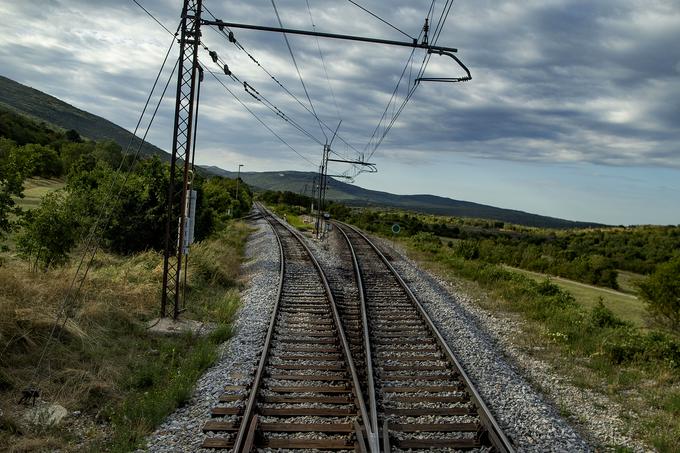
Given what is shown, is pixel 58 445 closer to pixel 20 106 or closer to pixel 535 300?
pixel 535 300

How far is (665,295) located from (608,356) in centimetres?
1881

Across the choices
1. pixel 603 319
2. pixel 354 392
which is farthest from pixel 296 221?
pixel 354 392

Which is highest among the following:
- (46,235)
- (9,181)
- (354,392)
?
(9,181)

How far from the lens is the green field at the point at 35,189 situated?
34.6 metres

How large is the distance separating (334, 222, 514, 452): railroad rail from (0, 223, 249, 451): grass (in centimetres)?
286

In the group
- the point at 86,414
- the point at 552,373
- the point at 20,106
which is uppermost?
the point at 20,106

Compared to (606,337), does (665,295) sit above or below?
below

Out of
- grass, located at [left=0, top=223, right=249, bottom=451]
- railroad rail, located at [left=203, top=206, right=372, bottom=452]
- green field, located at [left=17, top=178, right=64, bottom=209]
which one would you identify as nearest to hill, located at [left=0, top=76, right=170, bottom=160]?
green field, located at [left=17, top=178, right=64, bottom=209]

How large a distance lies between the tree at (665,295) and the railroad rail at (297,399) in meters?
20.9

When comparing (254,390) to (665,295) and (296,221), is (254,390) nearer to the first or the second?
(665,295)

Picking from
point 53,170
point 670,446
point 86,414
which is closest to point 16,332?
point 86,414

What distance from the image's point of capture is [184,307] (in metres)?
12.4

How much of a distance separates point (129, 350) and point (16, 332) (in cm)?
178

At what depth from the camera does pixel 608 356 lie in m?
10.4
